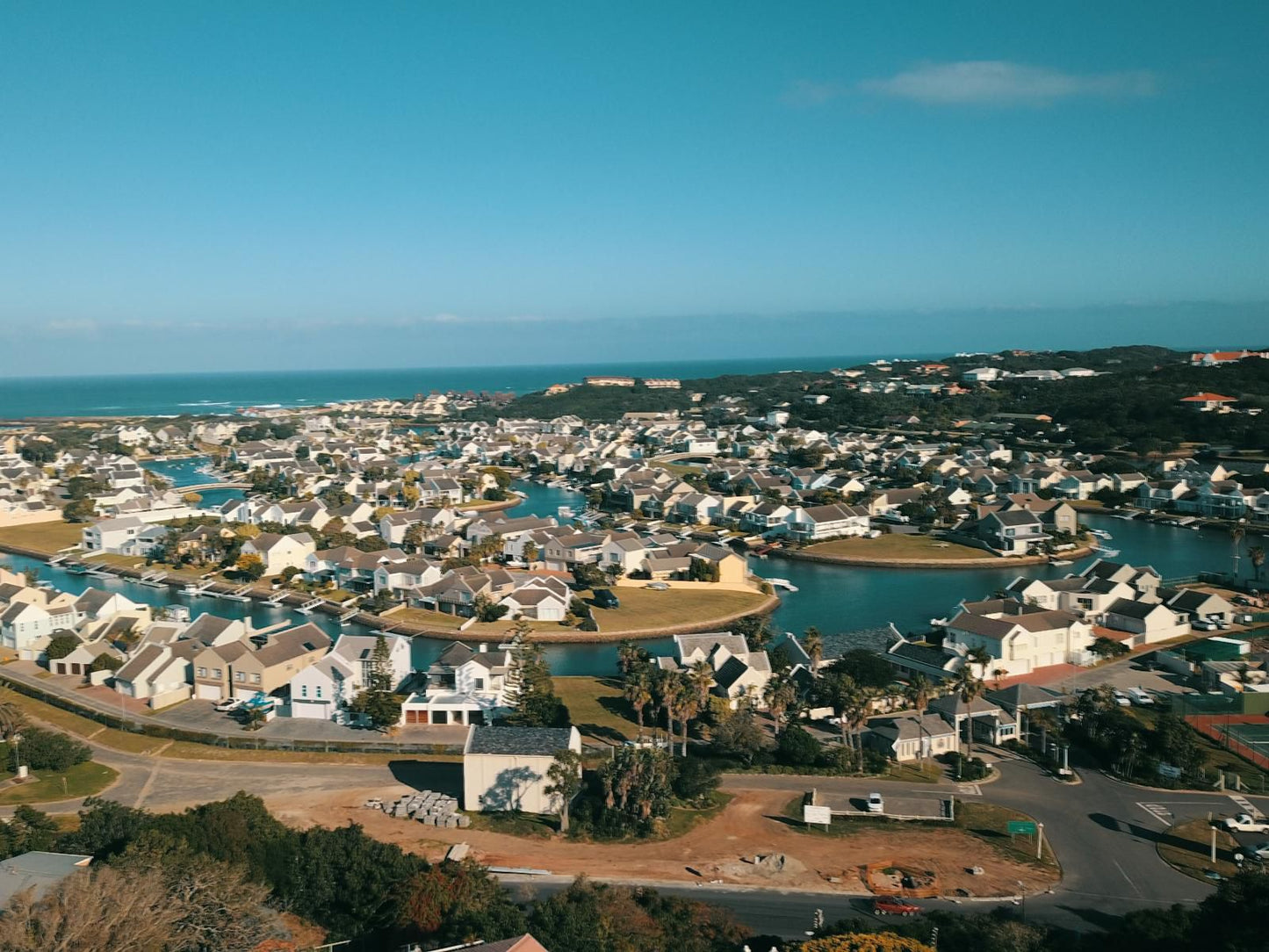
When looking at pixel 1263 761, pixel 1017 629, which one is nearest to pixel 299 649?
pixel 1017 629

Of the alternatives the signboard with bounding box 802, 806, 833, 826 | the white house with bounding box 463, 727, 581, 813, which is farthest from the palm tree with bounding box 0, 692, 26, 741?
the signboard with bounding box 802, 806, 833, 826

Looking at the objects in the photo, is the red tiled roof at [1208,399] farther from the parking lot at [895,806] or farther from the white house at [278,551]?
the parking lot at [895,806]

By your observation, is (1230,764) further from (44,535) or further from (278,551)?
(44,535)

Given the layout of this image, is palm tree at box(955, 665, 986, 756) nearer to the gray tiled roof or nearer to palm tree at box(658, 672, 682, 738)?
palm tree at box(658, 672, 682, 738)

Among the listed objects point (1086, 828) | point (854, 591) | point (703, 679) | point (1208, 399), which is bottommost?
point (854, 591)

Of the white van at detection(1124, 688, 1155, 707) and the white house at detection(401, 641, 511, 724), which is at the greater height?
the white house at detection(401, 641, 511, 724)

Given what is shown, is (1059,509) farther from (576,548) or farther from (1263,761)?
(1263,761)

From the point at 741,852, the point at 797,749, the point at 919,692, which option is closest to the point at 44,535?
the point at 797,749

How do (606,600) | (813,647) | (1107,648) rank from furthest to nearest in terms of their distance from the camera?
(606,600) → (1107,648) → (813,647)
